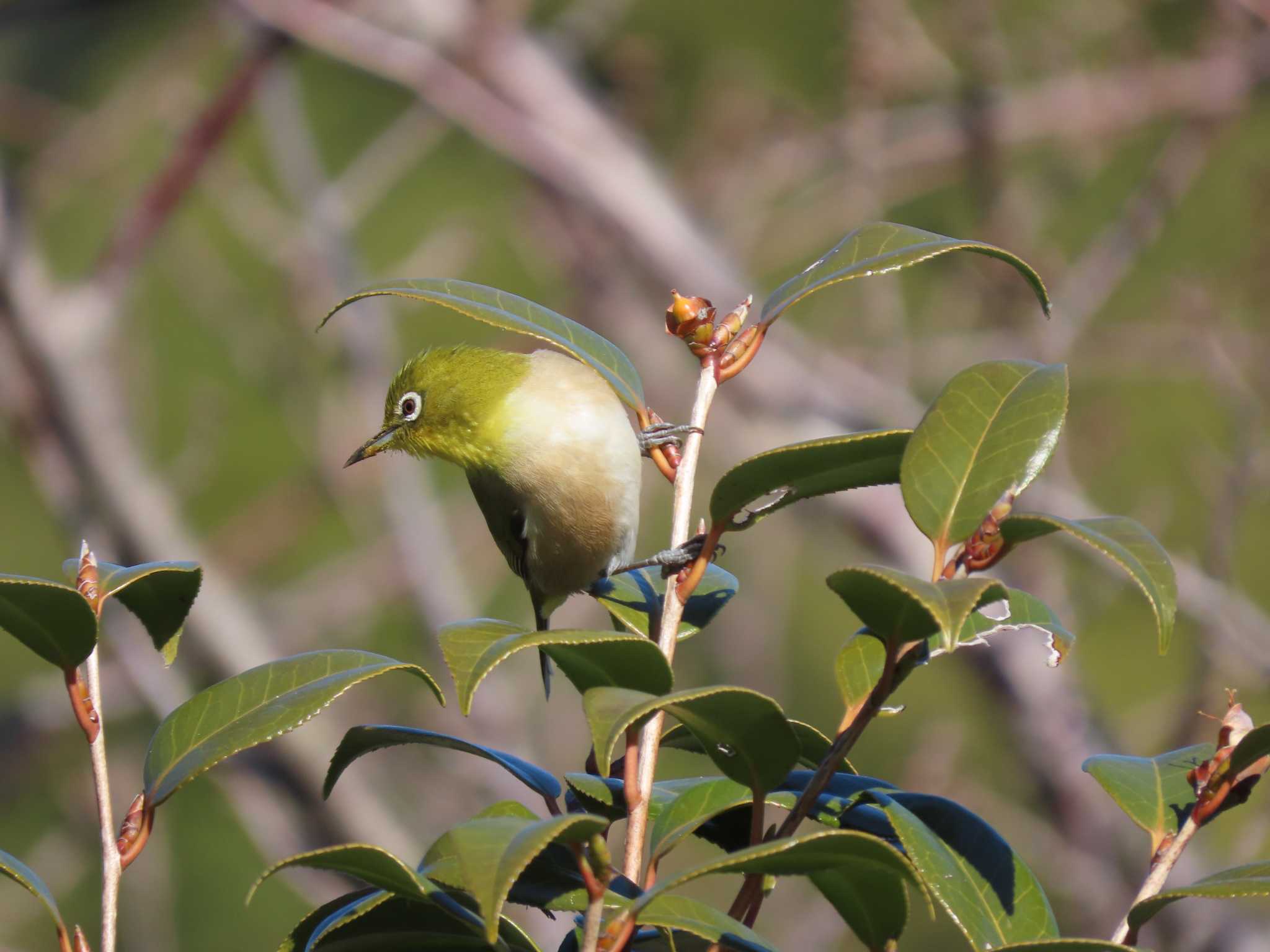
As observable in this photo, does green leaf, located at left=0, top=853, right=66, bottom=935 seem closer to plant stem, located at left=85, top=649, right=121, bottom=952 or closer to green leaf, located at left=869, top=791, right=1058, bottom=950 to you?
plant stem, located at left=85, top=649, right=121, bottom=952

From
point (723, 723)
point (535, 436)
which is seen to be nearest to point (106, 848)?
point (723, 723)

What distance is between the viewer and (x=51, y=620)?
4.18 ft

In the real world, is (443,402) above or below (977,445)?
above

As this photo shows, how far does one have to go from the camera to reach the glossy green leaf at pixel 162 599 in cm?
140

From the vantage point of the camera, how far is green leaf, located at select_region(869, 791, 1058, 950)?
120cm

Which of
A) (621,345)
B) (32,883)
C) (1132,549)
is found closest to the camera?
(1132,549)

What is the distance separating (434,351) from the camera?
8.16 ft

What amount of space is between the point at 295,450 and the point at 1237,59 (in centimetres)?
560

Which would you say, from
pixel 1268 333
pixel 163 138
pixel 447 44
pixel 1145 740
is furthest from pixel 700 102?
pixel 163 138

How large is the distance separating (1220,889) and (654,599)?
0.75 metres

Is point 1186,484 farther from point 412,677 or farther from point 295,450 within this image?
point 295,450

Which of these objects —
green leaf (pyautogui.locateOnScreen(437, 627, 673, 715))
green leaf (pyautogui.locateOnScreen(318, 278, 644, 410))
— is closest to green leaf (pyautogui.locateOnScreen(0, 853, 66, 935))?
green leaf (pyautogui.locateOnScreen(437, 627, 673, 715))

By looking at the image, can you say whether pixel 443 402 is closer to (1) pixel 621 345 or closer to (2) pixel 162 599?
(2) pixel 162 599

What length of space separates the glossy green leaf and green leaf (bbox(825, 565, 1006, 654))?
27.6 inches
